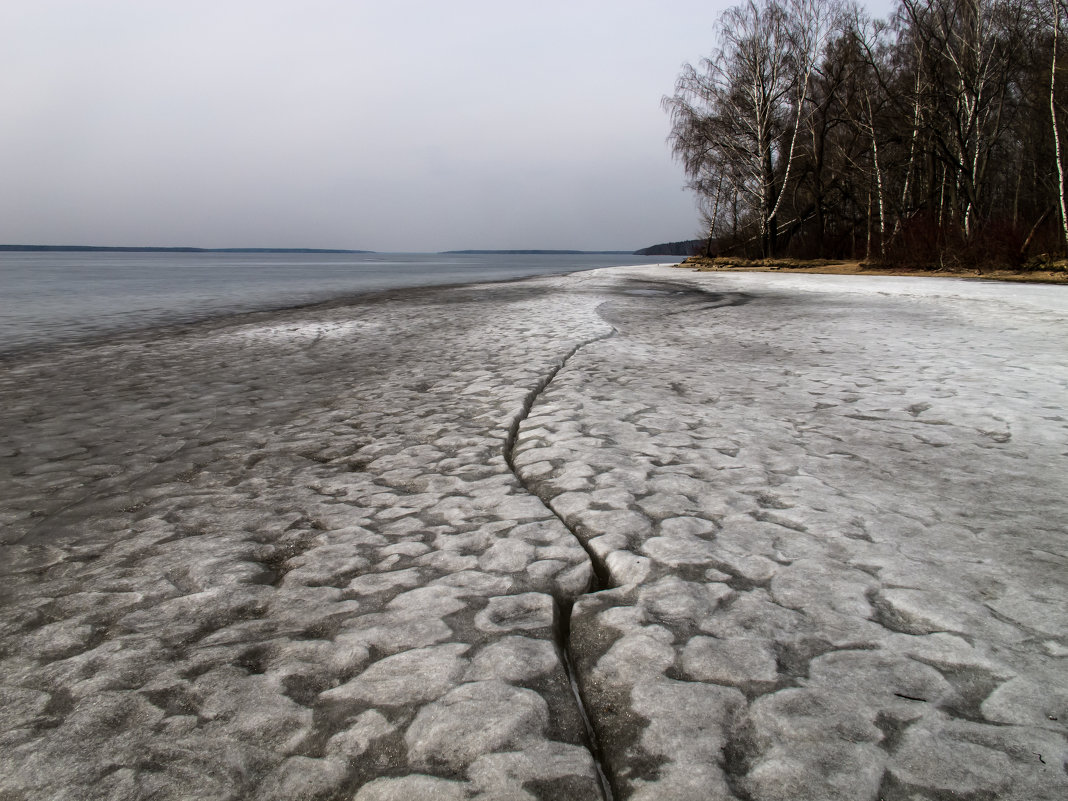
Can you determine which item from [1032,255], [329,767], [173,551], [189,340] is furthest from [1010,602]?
[1032,255]

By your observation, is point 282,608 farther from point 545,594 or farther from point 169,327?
point 169,327

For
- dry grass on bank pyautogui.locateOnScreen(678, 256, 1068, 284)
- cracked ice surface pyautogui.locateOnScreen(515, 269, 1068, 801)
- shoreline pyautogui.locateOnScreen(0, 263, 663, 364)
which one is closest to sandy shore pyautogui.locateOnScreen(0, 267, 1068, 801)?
cracked ice surface pyautogui.locateOnScreen(515, 269, 1068, 801)

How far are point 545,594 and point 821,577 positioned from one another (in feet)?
3.20

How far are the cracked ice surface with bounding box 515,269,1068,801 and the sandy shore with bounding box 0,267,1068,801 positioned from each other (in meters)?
0.01

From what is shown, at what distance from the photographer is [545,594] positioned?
2.18m

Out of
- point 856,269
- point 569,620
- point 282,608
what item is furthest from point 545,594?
point 856,269

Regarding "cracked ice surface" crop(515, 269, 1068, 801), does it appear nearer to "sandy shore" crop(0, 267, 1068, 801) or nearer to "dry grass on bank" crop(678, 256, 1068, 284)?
"sandy shore" crop(0, 267, 1068, 801)

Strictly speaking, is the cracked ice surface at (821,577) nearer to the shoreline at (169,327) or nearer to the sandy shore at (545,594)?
the sandy shore at (545,594)

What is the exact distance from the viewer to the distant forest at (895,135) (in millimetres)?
17703

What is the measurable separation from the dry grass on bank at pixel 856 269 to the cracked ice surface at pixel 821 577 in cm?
1188

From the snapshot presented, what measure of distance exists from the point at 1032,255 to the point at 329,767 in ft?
64.6

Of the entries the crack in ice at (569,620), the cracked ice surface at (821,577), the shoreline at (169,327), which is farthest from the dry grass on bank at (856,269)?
the crack in ice at (569,620)

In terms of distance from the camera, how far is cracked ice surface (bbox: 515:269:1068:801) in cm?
145

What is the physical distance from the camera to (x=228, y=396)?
17.8ft
